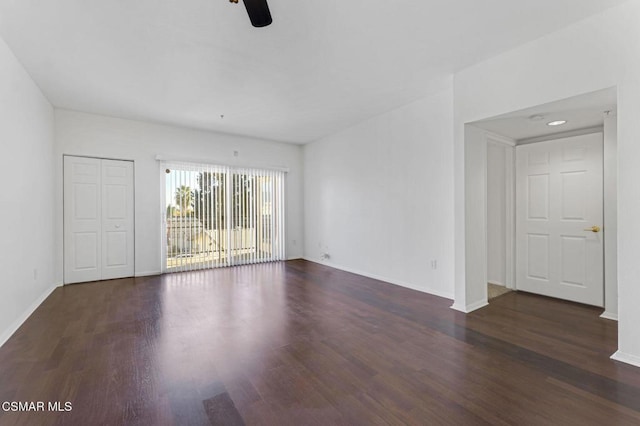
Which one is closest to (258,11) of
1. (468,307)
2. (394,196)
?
(394,196)

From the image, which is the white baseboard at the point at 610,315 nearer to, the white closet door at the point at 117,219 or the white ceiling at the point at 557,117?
the white ceiling at the point at 557,117

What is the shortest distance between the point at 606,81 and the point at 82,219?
6766mm

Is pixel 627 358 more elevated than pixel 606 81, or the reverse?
pixel 606 81

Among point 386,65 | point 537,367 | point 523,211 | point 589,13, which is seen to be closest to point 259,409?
point 537,367

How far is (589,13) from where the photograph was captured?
2332 mm

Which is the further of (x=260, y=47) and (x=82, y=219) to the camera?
(x=82, y=219)

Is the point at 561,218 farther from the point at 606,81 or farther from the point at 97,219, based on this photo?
the point at 97,219

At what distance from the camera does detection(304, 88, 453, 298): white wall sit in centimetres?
389

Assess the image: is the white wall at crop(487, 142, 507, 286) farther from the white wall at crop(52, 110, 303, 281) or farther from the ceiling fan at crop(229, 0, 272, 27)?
the white wall at crop(52, 110, 303, 281)

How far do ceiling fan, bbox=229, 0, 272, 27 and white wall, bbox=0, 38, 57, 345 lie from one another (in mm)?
2697

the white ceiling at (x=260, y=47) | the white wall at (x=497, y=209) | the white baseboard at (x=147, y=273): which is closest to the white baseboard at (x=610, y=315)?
the white wall at (x=497, y=209)

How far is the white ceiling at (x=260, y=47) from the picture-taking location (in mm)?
2273

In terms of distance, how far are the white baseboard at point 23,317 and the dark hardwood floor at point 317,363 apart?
0.08 m

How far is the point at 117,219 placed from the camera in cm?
501
